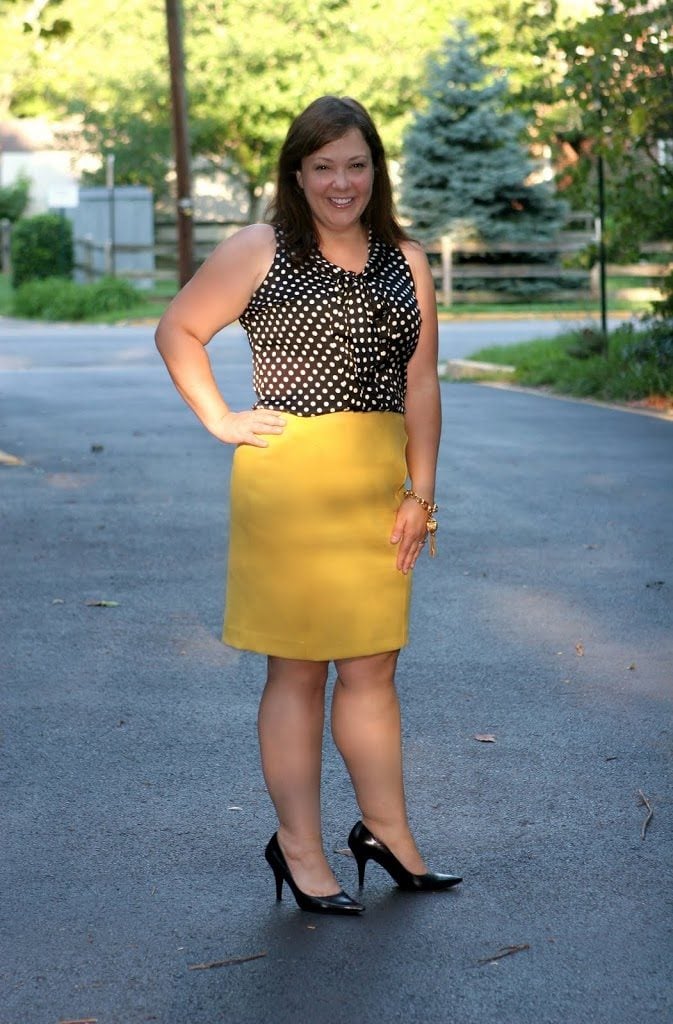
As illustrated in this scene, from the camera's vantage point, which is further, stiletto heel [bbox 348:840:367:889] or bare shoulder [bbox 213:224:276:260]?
stiletto heel [bbox 348:840:367:889]

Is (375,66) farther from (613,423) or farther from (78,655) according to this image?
(78,655)

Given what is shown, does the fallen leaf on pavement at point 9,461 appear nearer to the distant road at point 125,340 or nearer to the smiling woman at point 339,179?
the smiling woman at point 339,179

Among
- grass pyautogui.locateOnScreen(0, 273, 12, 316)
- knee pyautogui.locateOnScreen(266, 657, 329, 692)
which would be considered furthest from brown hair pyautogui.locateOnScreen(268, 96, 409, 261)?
grass pyautogui.locateOnScreen(0, 273, 12, 316)

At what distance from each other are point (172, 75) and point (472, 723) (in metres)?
27.1

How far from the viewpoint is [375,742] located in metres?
4.34

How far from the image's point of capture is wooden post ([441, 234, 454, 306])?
126 ft

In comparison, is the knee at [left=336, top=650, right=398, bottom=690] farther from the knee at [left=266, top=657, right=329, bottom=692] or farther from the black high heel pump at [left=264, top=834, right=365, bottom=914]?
the black high heel pump at [left=264, top=834, right=365, bottom=914]

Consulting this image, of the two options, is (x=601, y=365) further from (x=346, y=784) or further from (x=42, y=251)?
(x=42, y=251)

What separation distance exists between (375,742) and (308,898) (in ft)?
1.23

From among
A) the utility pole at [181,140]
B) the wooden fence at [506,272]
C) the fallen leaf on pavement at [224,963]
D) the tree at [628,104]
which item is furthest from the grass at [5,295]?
the fallen leaf on pavement at [224,963]

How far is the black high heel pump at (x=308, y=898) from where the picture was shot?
4.26 metres

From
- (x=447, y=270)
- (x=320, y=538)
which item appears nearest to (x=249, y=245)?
(x=320, y=538)

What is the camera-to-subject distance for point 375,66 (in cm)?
4700

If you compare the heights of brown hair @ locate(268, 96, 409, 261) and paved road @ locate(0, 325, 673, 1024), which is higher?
brown hair @ locate(268, 96, 409, 261)
